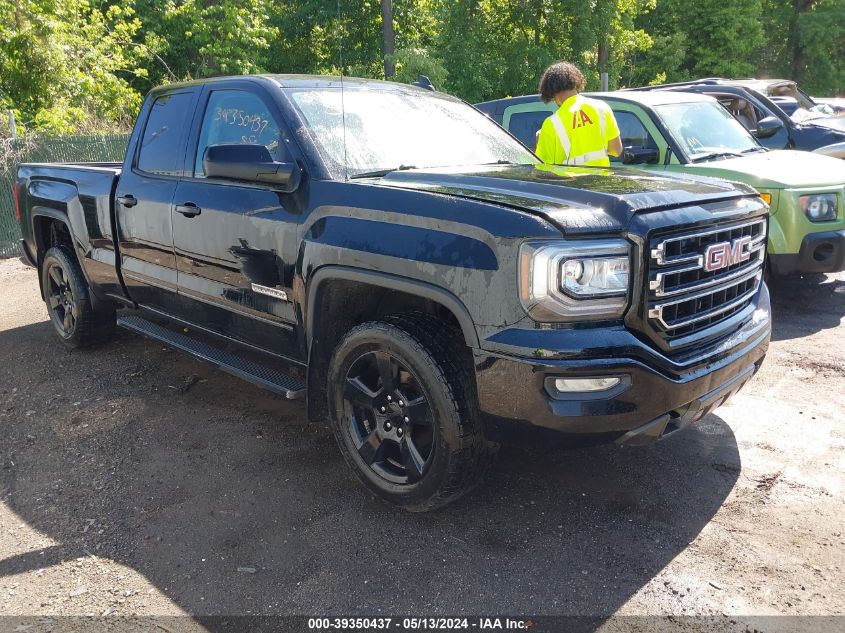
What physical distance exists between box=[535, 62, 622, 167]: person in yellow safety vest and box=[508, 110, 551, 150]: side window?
7.39 feet

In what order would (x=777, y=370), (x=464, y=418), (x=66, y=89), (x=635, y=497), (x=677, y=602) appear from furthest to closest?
(x=66, y=89) → (x=777, y=370) → (x=635, y=497) → (x=464, y=418) → (x=677, y=602)

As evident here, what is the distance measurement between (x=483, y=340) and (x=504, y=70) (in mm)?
20373

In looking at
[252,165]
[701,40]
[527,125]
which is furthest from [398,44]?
[252,165]

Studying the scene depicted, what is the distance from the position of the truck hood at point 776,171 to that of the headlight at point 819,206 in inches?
4.3

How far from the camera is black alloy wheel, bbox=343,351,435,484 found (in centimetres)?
307

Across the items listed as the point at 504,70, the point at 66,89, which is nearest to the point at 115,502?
the point at 66,89

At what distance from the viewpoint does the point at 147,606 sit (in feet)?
8.77

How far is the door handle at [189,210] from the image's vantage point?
3.98 meters

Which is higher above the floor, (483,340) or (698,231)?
(698,231)

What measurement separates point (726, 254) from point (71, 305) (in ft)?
16.0

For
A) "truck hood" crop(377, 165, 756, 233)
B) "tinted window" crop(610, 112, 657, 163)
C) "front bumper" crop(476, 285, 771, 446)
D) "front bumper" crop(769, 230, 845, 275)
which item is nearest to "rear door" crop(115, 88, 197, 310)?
"truck hood" crop(377, 165, 756, 233)

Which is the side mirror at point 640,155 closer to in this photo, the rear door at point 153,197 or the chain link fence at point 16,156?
the rear door at point 153,197

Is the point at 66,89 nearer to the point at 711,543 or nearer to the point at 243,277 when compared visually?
the point at 243,277

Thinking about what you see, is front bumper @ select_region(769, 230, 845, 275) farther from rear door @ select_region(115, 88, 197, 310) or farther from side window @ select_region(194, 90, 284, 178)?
rear door @ select_region(115, 88, 197, 310)
